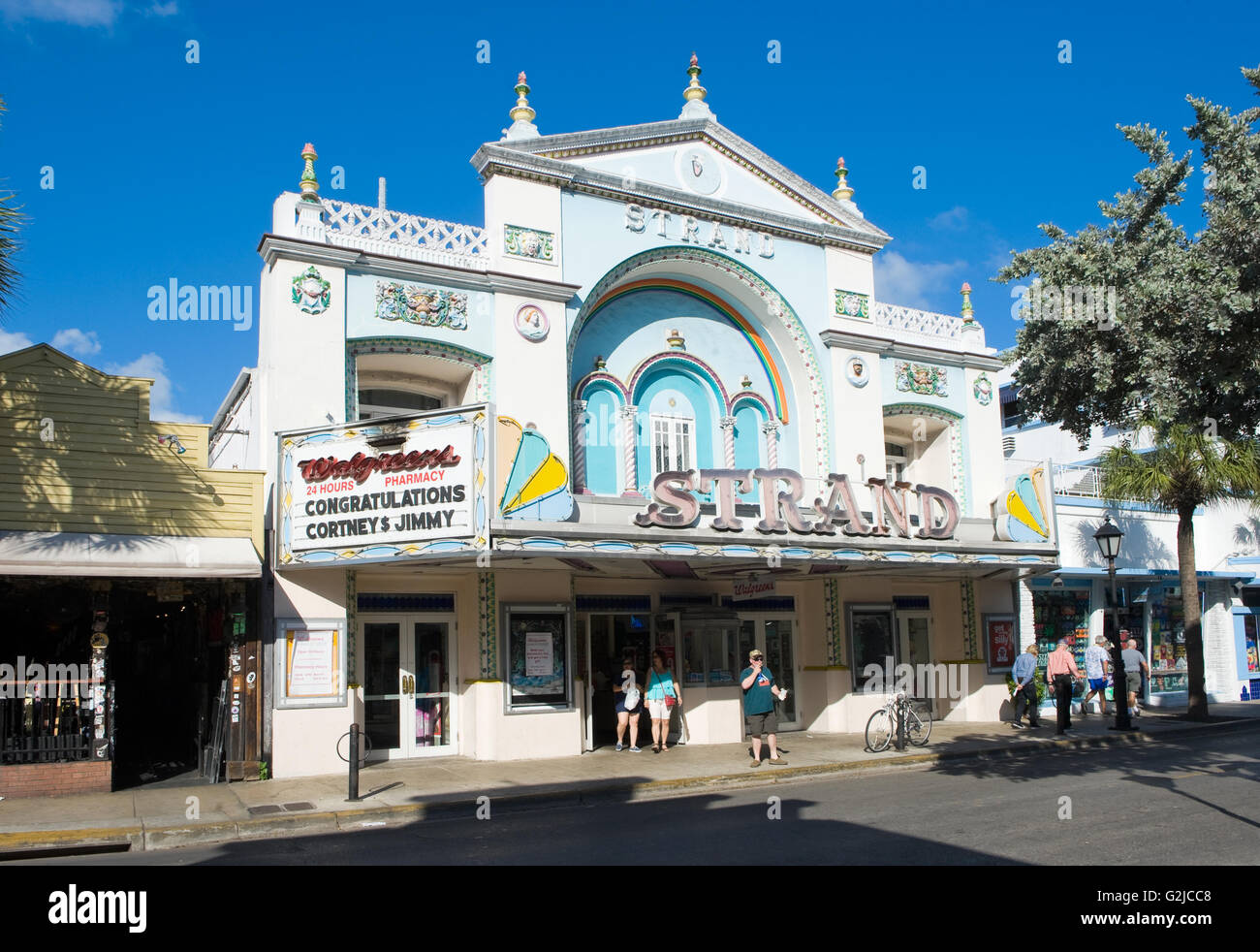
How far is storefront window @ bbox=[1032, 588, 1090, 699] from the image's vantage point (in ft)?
82.6

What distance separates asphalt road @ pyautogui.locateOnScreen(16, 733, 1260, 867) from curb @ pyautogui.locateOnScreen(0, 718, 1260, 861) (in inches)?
11.9

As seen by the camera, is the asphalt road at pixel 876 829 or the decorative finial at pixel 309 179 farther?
the decorative finial at pixel 309 179

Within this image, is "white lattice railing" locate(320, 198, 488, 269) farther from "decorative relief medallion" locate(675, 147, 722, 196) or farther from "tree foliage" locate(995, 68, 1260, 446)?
"tree foliage" locate(995, 68, 1260, 446)

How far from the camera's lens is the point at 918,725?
18625 millimetres

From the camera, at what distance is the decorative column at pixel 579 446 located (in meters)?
19.5

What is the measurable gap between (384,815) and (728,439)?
10965 mm

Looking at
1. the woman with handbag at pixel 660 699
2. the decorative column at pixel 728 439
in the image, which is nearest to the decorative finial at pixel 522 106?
the decorative column at pixel 728 439

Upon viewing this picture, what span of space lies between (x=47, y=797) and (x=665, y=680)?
9466 millimetres

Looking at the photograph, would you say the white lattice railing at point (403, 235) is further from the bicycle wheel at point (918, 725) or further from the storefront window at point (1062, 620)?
the storefront window at point (1062, 620)

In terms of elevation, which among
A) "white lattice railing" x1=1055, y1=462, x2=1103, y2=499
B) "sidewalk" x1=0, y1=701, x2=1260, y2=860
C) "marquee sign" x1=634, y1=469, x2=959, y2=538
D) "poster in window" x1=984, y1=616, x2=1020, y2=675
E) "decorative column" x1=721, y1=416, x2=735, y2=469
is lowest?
"sidewalk" x1=0, y1=701, x2=1260, y2=860

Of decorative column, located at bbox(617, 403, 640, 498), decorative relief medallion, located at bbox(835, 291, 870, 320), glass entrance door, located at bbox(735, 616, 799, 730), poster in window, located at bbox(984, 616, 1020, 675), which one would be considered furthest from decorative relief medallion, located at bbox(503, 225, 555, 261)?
poster in window, located at bbox(984, 616, 1020, 675)

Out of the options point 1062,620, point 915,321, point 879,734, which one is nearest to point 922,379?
point 915,321

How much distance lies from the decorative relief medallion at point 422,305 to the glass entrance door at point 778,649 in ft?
27.2
